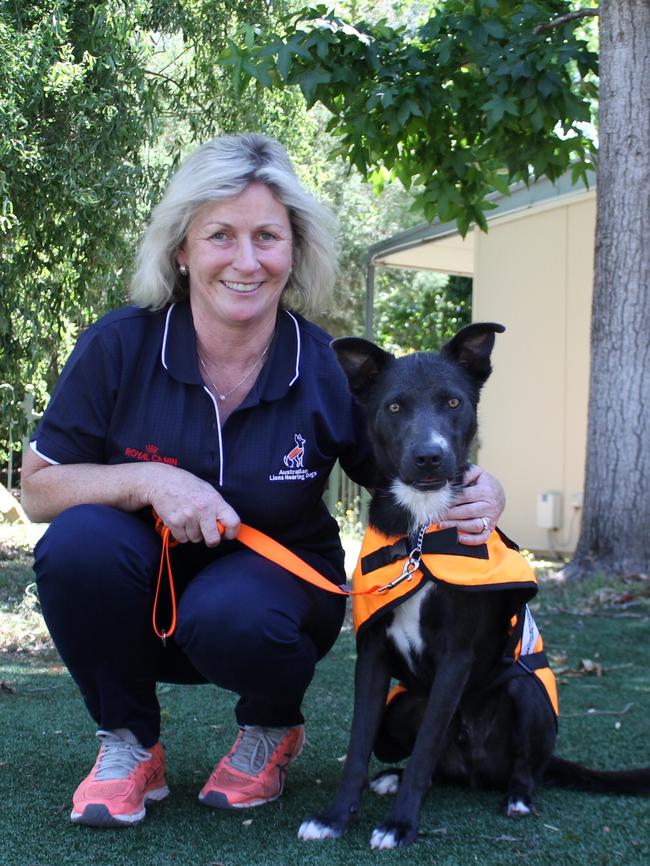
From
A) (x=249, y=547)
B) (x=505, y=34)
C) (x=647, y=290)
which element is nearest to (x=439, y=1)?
(x=505, y=34)

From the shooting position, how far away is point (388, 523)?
2.70 meters

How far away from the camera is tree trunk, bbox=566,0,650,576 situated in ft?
19.9

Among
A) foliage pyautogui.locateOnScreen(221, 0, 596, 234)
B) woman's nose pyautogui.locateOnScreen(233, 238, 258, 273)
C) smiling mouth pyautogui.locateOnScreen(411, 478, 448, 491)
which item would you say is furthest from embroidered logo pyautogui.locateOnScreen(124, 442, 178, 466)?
foliage pyautogui.locateOnScreen(221, 0, 596, 234)

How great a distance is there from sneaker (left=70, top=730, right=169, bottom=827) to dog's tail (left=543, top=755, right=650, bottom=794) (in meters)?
1.00

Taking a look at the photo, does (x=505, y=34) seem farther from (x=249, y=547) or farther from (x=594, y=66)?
(x=249, y=547)

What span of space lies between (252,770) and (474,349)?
1.24 m

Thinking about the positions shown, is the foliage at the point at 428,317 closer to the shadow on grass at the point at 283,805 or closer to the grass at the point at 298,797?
the grass at the point at 298,797

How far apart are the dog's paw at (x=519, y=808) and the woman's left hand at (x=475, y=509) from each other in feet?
2.06

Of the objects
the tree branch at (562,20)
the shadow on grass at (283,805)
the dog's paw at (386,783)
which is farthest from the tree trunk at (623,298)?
the dog's paw at (386,783)

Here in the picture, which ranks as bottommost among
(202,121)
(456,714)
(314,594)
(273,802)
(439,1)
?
(273,802)

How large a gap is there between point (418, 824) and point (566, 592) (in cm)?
371

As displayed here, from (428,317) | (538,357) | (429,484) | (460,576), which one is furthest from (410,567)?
(428,317)

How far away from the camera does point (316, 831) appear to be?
2299mm

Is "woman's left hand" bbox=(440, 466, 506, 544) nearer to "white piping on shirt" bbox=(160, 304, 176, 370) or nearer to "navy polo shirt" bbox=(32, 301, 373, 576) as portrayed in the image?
"navy polo shirt" bbox=(32, 301, 373, 576)
